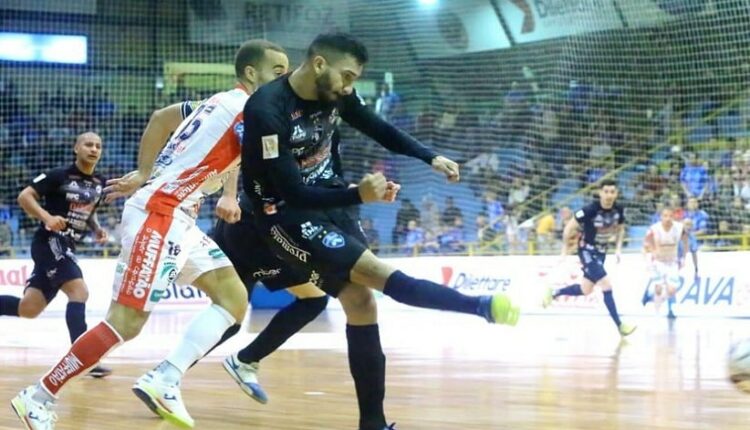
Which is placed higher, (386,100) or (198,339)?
(386,100)

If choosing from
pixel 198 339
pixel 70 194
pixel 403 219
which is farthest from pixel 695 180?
pixel 198 339

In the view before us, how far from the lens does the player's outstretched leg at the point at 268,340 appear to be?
6.88 metres

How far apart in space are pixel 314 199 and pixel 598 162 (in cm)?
2024

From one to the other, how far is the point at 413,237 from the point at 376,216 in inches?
69.4

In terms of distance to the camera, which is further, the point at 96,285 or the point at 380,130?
the point at 96,285

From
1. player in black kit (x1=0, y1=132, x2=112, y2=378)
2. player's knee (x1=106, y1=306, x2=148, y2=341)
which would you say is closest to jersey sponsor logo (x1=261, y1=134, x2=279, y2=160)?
player's knee (x1=106, y1=306, x2=148, y2=341)

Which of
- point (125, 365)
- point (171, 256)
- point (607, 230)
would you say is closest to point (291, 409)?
point (171, 256)

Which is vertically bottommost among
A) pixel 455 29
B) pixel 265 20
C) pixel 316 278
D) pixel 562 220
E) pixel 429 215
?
pixel 316 278

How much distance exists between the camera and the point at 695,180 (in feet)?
73.3

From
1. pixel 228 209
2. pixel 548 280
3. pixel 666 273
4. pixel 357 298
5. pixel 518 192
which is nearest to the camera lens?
pixel 357 298

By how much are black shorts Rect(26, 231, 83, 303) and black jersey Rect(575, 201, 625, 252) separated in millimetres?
8524

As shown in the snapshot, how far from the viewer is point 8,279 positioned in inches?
852

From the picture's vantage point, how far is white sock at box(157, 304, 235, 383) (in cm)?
588

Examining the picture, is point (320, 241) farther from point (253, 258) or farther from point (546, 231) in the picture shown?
point (546, 231)
